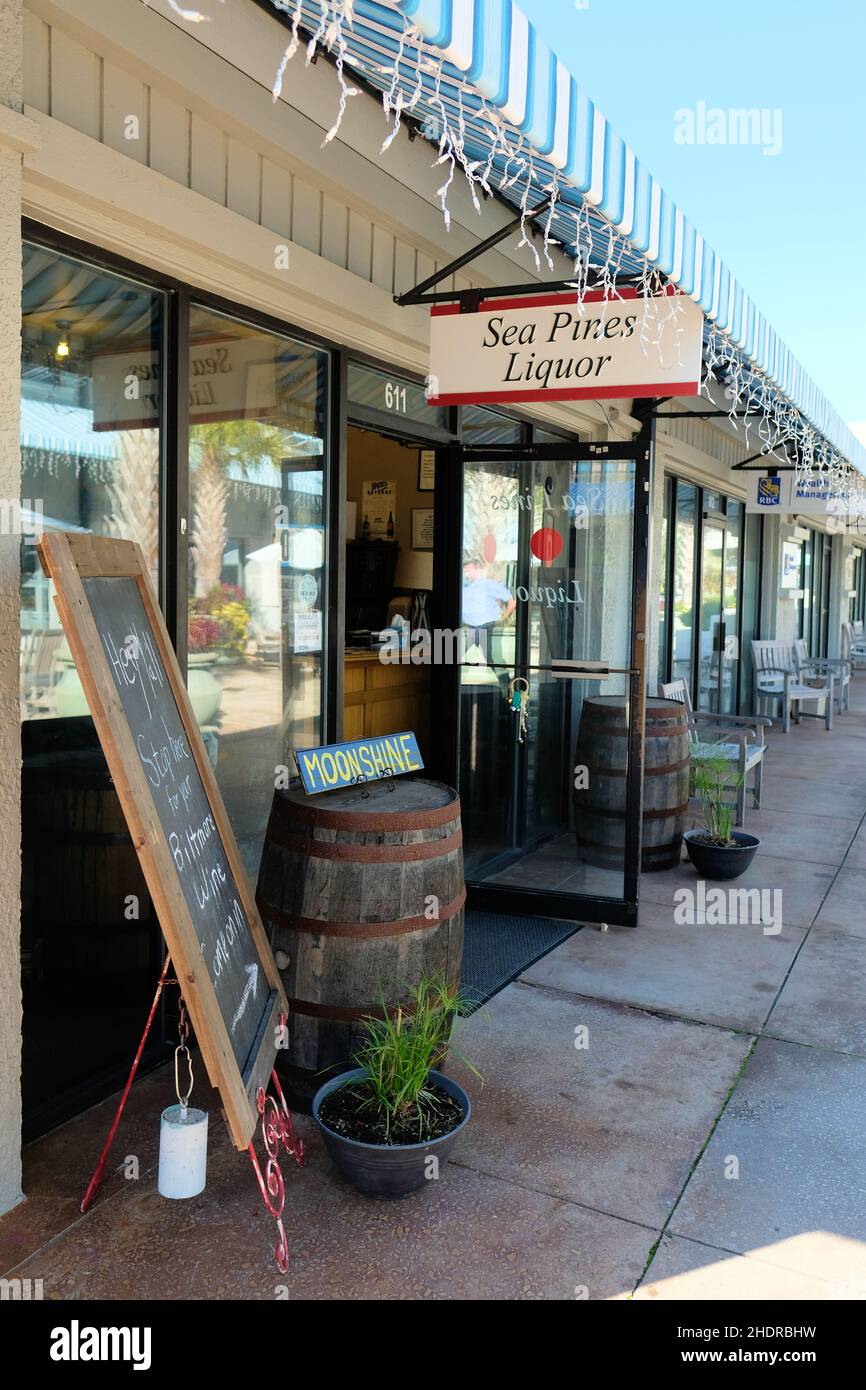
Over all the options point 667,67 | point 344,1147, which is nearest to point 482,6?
point 344,1147

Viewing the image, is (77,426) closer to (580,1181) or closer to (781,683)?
(580,1181)

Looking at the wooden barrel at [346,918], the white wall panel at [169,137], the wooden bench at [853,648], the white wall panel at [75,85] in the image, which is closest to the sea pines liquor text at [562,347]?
the white wall panel at [169,137]

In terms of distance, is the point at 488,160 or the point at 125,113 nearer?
the point at 488,160

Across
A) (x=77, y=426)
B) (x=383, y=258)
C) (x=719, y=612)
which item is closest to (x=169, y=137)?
(x=77, y=426)

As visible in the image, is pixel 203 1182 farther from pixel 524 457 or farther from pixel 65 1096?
pixel 524 457

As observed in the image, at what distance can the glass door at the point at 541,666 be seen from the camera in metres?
4.79

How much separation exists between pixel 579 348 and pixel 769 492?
6185 mm

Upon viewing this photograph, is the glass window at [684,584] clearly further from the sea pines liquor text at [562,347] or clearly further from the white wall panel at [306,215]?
the white wall panel at [306,215]

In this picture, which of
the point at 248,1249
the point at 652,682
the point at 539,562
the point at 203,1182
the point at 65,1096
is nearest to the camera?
the point at 248,1249

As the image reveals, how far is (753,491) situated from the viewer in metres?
9.23

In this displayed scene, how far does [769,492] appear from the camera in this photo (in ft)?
30.1

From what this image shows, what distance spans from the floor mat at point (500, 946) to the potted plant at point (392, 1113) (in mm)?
884

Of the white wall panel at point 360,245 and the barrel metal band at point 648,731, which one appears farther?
the barrel metal band at point 648,731
